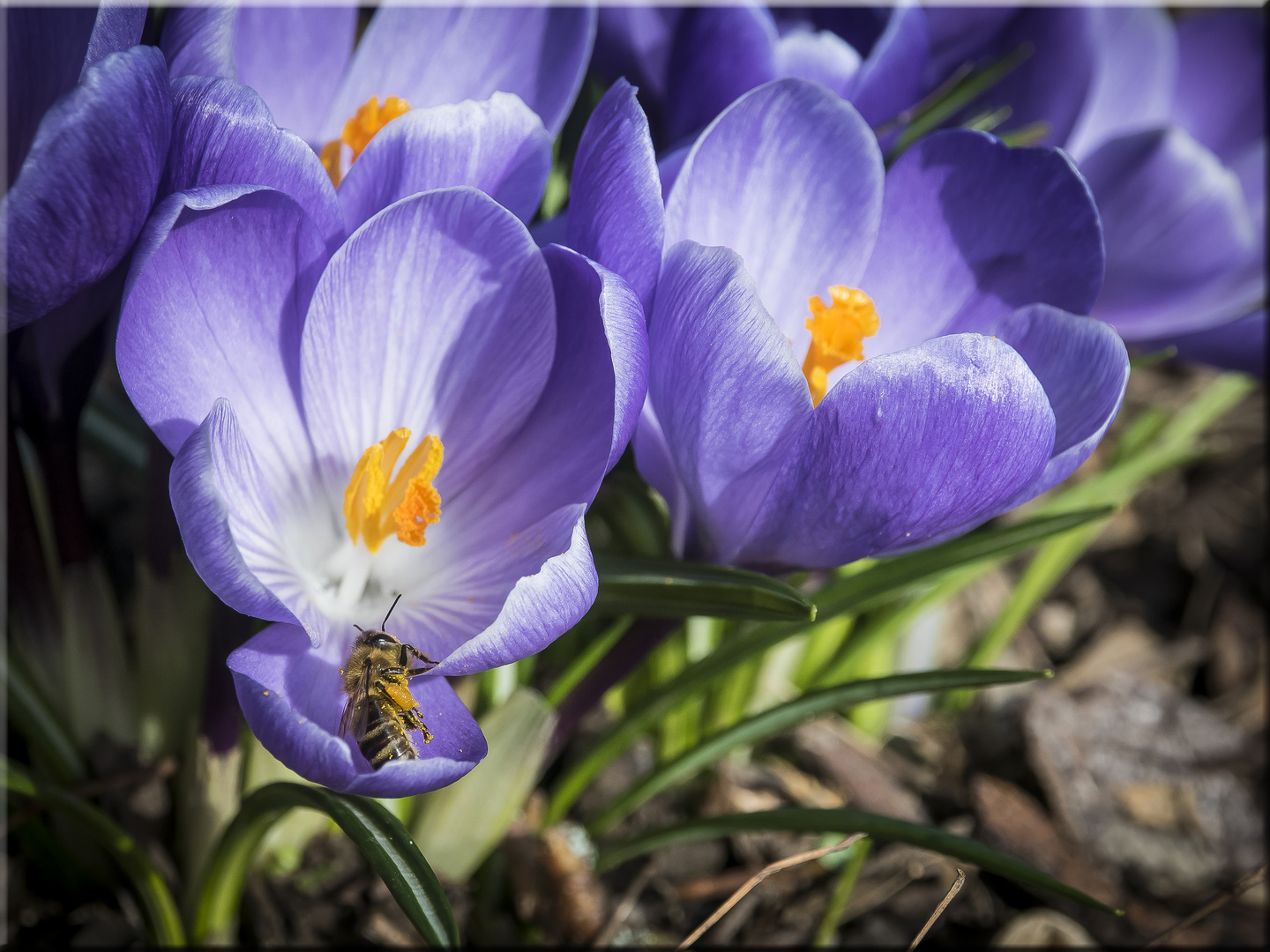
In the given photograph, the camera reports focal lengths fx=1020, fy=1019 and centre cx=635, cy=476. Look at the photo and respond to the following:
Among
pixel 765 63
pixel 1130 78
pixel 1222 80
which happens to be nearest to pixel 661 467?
pixel 765 63

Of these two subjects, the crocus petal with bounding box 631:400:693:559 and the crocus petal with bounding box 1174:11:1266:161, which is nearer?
the crocus petal with bounding box 631:400:693:559

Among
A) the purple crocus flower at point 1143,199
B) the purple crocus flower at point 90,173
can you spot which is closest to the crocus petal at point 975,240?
the purple crocus flower at point 1143,199

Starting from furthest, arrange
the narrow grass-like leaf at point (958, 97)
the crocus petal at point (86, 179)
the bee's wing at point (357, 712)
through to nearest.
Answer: the narrow grass-like leaf at point (958, 97) < the bee's wing at point (357, 712) < the crocus petal at point (86, 179)

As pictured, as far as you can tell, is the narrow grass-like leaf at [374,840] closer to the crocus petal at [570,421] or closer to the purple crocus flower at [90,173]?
the crocus petal at [570,421]

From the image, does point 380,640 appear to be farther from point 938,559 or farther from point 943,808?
point 943,808

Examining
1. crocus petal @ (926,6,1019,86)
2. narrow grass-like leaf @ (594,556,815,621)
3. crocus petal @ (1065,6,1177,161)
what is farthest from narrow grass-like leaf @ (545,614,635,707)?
crocus petal @ (1065,6,1177,161)

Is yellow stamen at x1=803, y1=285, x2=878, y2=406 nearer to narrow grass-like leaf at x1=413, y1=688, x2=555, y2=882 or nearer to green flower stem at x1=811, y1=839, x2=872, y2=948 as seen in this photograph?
narrow grass-like leaf at x1=413, y1=688, x2=555, y2=882
